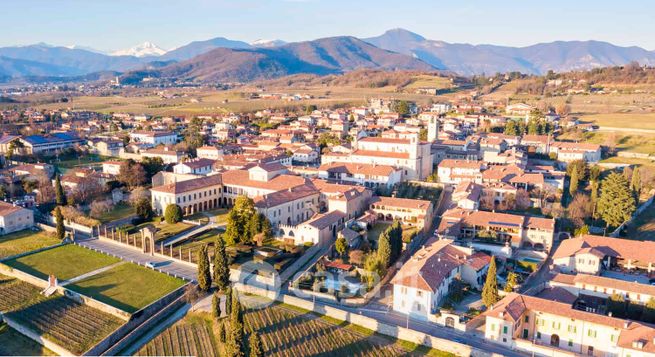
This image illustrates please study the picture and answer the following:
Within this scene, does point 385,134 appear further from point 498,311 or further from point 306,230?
point 498,311

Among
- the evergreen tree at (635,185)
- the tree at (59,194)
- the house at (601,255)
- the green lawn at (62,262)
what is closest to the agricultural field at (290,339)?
the green lawn at (62,262)

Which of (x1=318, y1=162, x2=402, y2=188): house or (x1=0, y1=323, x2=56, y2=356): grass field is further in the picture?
(x1=318, y1=162, x2=402, y2=188): house

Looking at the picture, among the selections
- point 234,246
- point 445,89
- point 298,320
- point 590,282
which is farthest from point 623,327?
point 445,89

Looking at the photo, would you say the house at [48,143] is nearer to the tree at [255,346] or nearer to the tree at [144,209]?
the tree at [144,209]

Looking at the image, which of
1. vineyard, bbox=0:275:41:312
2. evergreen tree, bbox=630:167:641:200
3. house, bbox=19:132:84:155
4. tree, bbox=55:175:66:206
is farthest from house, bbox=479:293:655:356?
house, bbox=19:132:84:155

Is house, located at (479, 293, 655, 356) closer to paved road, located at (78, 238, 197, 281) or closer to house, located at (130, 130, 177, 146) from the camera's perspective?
paved road, located at (78, 238, 197, 281)
